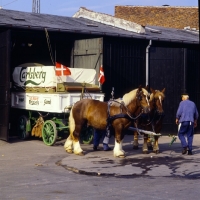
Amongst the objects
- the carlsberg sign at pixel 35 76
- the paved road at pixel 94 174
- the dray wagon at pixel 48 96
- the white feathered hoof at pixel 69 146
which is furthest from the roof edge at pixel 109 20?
the white feathered hoof at pixel 69 146

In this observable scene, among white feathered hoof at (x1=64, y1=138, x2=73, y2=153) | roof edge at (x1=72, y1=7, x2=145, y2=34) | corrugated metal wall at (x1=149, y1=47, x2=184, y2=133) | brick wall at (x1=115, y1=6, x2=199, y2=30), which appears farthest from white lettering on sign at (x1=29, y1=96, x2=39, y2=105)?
brick wall at (x1=115, y1=6, x2=199, y2=30)

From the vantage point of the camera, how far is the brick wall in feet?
140

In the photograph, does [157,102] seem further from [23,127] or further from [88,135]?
[23,127]

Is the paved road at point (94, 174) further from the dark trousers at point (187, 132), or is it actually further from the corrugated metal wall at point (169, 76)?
the corrugated metal wall at point (169, 76)

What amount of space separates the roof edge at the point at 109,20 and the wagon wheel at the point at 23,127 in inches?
253

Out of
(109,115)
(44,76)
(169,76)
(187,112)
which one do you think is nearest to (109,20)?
(169,76)

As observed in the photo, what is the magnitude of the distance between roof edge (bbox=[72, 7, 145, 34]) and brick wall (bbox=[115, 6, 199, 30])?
715 inches

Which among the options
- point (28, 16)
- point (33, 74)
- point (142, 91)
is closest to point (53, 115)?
point (33, 74)

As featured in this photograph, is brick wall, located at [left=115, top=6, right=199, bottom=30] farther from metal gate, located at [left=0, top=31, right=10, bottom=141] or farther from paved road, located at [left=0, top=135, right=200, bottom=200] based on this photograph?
paved road, located at [left=0, top=135, right=200, bottom=200]

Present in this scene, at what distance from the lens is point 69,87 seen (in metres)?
16.3

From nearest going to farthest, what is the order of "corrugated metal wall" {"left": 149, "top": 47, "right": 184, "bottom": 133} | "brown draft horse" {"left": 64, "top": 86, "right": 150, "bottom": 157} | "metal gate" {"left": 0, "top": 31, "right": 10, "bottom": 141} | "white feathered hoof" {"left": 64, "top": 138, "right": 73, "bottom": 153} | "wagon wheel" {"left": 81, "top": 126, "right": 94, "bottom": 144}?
"brown draft horse" {"left": 64, "top": 86, "right": 150, "bottom": 157} → "white feathered hoof" {"left": 64, "top": 138, "right": 73, "bottom": 153} → "metal gate" {"left": 0, "top": 31, "right": 10, "bottom": 141} → "wagon wheel" {"left": 81, "top": 126, "right": 94, "bottom": 144} → "corrugated metal wall" {"left": 149, "top": 47, "right": 184, "bottom": 133}

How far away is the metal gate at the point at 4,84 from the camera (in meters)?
17.0

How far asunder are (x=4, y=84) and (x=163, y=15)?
28.2 meters

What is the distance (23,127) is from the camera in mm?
18391
